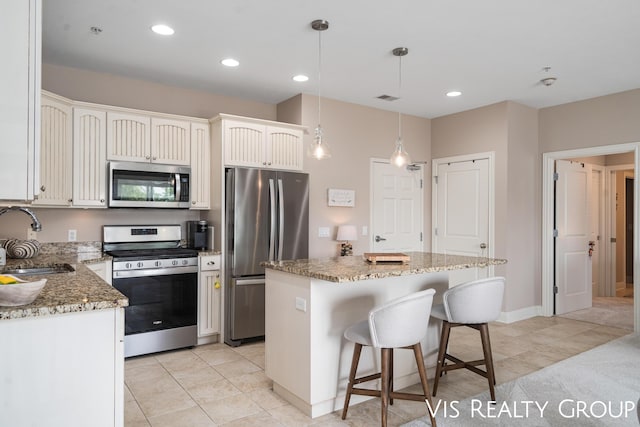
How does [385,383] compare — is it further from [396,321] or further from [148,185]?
[148,185]

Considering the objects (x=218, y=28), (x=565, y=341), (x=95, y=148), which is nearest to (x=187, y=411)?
(x=95, y=148)

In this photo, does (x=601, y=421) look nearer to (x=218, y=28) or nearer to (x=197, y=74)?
(x=218, y=28)

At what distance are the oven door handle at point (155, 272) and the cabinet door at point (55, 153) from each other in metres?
0.78

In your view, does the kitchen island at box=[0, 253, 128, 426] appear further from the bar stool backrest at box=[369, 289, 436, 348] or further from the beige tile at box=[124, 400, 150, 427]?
the bar stool backrest at box=[369, 289, 436, 348]

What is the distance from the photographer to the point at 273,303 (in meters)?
2.98

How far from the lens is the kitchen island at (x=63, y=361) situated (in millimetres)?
1536

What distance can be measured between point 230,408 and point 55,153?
8.49 ft

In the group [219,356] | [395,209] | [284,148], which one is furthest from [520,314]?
[219,356]

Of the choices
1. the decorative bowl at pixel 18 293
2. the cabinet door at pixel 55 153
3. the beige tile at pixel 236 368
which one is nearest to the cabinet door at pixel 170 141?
the cabinet door at pixel 55 153

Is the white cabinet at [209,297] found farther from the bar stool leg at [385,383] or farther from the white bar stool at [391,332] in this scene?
the bar stool leg at [385,383]

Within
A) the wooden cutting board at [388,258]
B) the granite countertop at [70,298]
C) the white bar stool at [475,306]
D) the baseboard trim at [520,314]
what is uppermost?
the wooden cutting board at [388,258]

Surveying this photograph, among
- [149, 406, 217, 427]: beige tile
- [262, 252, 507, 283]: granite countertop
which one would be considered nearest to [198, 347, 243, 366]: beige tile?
[149, 406, 217, 427]: beige tile

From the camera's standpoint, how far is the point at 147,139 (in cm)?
409

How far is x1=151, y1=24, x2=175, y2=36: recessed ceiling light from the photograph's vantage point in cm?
315
